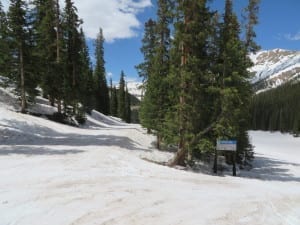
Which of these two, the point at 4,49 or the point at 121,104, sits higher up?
the point at 4,49

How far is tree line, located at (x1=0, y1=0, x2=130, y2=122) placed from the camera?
25047 mm

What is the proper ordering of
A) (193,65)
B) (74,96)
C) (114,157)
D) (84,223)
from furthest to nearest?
(74,96), (193,65), (114,157), (84,223)

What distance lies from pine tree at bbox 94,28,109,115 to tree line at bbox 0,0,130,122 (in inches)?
1006

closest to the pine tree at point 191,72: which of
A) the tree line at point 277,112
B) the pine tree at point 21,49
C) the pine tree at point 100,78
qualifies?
the pine tree at point 21,49

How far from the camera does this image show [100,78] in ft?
231

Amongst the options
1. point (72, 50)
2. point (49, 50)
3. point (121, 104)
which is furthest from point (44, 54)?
point (121, 104)

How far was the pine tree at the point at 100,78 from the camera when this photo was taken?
224ft

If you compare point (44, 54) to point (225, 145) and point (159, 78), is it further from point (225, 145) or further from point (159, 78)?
point (225, 145)

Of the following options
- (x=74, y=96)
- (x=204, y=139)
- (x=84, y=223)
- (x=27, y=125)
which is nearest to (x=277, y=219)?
(x=84, y=223)

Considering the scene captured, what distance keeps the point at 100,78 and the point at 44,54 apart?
4089 cm

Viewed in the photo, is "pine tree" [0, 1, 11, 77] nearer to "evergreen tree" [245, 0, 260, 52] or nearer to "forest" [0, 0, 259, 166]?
"forest" [0, 0, 259, 166]

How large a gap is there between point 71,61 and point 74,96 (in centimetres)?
379

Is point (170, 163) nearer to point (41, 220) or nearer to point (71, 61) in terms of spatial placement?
point (41, 220)

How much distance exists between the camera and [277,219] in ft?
24.6
